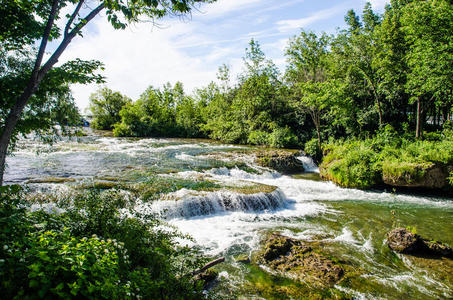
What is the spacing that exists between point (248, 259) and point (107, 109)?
164 ft

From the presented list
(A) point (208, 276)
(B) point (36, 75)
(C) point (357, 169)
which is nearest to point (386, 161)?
(C) point (357, 169)

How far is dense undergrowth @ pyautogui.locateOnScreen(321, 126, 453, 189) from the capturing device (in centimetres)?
1259

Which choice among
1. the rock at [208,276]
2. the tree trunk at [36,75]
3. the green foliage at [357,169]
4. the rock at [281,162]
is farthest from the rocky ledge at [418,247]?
the rock at [281,162]

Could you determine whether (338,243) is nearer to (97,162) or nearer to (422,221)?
(422,221)

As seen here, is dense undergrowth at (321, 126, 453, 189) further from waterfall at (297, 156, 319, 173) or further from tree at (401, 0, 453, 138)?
tree at (401, 0, 453, 138)

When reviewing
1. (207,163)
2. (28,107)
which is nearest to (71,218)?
(28,107)

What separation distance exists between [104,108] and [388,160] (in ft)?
162

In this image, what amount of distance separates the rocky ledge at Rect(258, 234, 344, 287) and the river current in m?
0.31

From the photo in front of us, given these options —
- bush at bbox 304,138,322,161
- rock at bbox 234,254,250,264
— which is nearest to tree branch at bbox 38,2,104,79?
rock at bbox 234,254,250,264

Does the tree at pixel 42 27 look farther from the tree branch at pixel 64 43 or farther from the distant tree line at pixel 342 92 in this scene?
the distant tree line at pixel 342 92

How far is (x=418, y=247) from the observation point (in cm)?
706

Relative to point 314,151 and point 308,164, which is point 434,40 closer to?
point 314,151

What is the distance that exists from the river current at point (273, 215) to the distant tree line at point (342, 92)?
24.0ft

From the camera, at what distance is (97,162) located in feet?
53.4
